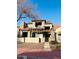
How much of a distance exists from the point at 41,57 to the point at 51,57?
98 mm

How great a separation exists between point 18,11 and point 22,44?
1.08 feet
